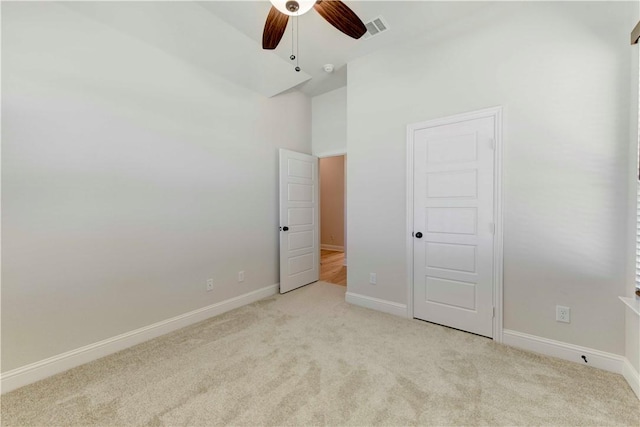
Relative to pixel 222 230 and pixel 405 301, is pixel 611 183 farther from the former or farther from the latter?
pixel 222 230

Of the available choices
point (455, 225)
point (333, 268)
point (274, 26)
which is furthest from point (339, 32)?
point (333, 268)

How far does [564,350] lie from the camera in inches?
79.0

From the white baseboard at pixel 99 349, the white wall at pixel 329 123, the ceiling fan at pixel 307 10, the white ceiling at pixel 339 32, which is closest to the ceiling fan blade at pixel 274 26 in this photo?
the ceiling fan at pixel 307 10

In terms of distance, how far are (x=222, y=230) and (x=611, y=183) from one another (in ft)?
11.5

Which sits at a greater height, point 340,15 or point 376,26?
point 376,26

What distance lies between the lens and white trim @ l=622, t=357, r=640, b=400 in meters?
1.62

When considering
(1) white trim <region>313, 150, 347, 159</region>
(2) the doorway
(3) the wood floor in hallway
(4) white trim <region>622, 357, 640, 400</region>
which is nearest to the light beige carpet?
(4) white trim <region>622, 357, 640, 400</region>

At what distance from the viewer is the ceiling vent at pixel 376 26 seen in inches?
96.7

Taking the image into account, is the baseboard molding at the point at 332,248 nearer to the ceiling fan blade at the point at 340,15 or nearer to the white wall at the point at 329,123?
the white wall at the point at 329,123

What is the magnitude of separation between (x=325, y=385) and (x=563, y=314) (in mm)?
1973

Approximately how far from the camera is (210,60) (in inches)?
105

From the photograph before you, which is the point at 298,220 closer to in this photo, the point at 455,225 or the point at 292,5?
the point at 455,225

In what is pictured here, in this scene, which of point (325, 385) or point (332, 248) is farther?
point (332, 248)

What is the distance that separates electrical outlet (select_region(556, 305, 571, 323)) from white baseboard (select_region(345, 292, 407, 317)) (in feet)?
4.13
